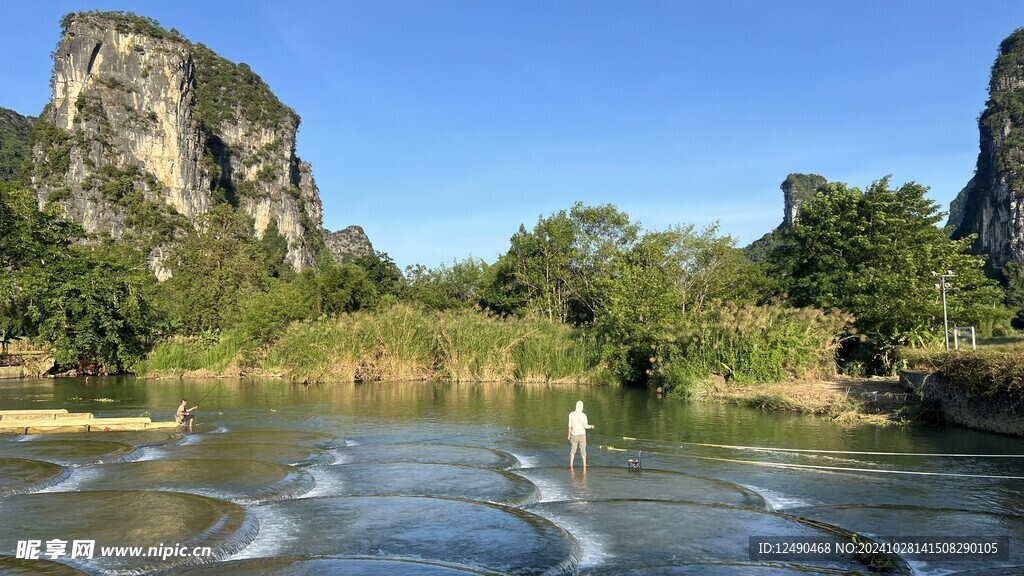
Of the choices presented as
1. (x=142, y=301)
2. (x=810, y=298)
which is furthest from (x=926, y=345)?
(x=142, y=301)

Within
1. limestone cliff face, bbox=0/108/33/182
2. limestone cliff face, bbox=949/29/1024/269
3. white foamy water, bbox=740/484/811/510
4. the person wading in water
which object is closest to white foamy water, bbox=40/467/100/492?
the person wading in water

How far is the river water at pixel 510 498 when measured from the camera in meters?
7.91

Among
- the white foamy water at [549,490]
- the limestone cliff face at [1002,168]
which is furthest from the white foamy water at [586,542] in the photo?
the limestone cliff face at [1002,168]

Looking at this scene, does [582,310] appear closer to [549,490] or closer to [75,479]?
[549,490]

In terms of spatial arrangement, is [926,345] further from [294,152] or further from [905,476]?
[294,152]

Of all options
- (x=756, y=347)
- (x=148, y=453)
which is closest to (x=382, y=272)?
(x=756, y=347)

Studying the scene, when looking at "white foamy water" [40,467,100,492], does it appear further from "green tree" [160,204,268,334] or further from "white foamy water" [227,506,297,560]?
"green tree" [160,204,268,334]

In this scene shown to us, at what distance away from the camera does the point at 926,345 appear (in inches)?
1136

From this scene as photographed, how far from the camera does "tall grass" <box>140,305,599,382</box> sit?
3409 cm

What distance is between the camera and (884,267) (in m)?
31.8

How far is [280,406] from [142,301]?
755 inches

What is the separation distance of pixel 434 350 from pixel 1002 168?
368 ft

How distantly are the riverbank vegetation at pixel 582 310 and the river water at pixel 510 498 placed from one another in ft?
33.3

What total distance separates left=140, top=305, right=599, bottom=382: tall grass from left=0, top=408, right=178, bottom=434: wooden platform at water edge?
52.3 feet
